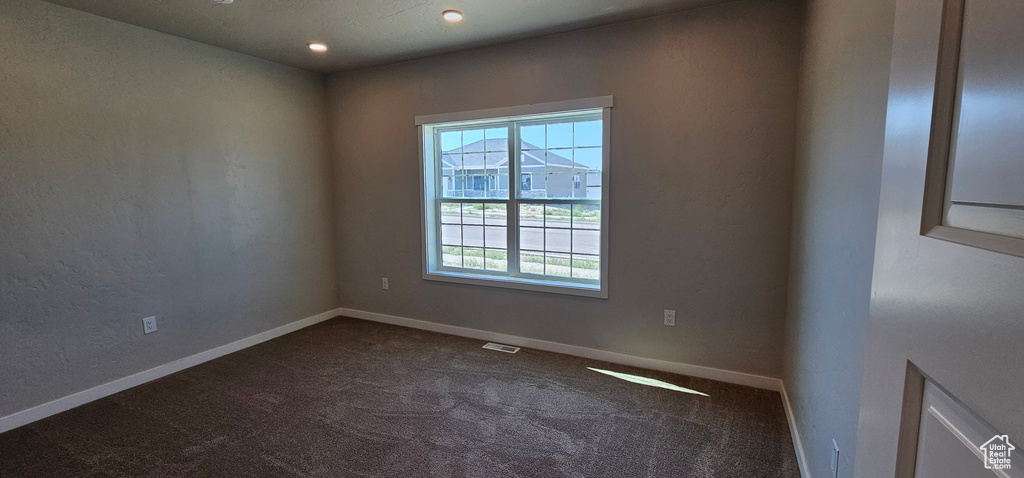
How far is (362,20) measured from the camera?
287 cm

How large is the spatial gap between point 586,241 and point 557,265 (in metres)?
0.34

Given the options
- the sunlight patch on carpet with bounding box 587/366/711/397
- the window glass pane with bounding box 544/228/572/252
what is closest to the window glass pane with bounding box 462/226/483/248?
the window glass pane with bounding box 544/228/572/252

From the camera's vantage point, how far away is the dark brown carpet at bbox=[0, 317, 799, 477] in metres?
2.10

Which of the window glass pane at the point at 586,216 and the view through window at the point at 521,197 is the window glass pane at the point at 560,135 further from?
the window glass pane at the point at 586,216

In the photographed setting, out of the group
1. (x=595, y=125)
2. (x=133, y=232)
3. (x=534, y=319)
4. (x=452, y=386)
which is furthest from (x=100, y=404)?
(x=595, y=125)

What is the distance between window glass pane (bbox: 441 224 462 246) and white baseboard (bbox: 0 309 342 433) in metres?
1.64

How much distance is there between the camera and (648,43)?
2.92 meters

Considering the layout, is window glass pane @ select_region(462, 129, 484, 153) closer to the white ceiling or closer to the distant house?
the distant house

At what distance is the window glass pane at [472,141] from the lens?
12.4ft

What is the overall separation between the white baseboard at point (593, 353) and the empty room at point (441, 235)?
21 mm

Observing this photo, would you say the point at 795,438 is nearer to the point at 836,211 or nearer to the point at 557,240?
the point at 836,211

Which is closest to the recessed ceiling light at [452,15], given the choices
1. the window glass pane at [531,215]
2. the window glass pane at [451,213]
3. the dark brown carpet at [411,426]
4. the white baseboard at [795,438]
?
the window glass pane at [531,215]

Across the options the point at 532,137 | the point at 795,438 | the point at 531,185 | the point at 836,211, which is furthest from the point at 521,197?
the point at 795,438

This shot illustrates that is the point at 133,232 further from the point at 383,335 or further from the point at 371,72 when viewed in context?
the point at 371,72
